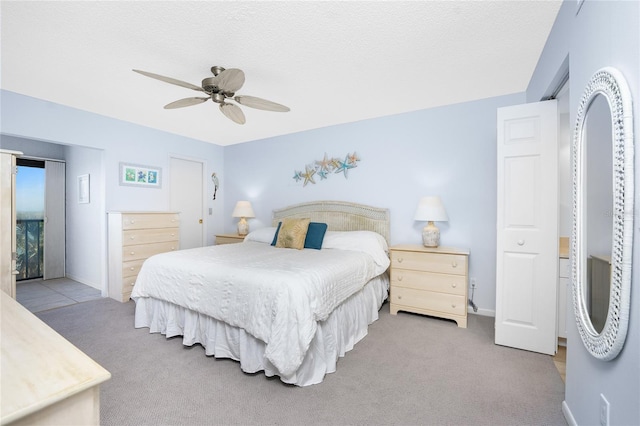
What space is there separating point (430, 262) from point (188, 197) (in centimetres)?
404

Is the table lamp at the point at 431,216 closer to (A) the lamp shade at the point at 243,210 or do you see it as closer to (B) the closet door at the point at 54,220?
(A) the lamp shade at the point at 243,210

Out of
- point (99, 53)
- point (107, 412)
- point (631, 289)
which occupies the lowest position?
point (107, 412)

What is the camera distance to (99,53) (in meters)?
2.31

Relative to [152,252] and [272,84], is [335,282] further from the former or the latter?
[152,252]

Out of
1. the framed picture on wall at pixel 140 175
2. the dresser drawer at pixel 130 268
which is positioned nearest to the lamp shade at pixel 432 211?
the dresser drawer at pixel 130 268

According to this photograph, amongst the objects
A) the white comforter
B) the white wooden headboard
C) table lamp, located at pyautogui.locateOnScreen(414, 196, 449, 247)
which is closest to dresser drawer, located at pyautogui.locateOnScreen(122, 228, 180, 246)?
the white comforter

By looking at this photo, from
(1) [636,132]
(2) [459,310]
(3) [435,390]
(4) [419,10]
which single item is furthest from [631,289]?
(2) [459,310]

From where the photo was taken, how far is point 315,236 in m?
3.45

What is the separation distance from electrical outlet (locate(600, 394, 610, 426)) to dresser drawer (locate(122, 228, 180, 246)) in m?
4.46

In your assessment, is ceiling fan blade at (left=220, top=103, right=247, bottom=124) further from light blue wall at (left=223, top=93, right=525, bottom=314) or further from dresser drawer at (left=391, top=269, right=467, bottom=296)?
dresser drawer at (left=391, top=269, right=467, bottom=296)

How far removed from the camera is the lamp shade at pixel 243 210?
15.5 feet

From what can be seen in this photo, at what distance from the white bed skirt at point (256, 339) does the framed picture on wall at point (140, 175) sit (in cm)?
209

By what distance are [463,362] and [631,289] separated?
150cm

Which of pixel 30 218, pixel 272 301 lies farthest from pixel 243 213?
pixel 30 218
